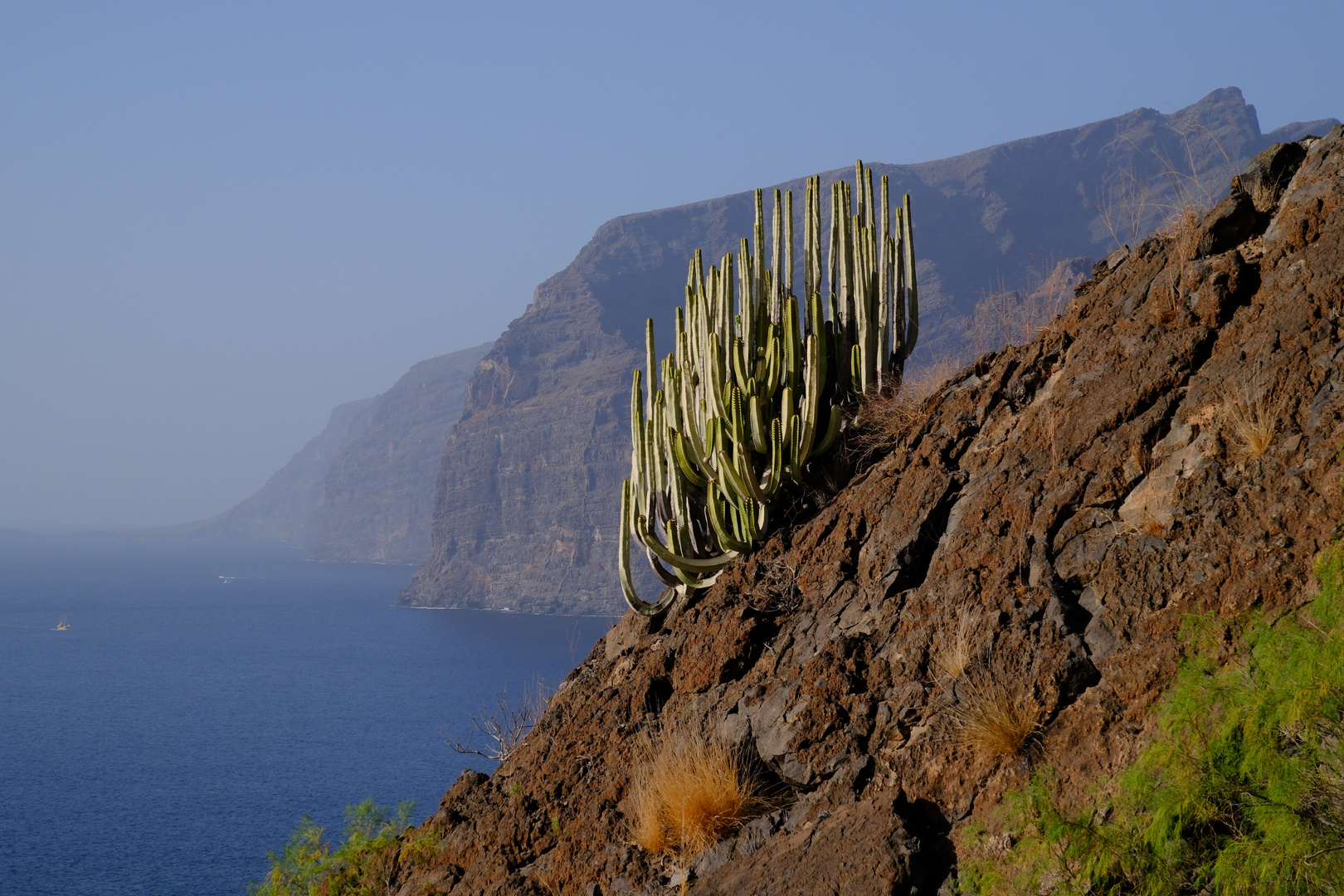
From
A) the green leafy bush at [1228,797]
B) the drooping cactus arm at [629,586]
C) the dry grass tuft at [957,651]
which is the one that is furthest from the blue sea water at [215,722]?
the green leafy bush at [1228,797]

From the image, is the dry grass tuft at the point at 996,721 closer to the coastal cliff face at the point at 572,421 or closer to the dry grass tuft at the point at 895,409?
the dry grass tuft at the point at 895,409

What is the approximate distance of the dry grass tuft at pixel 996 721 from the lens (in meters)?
4.03

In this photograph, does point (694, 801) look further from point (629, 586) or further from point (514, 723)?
point (514, 723)

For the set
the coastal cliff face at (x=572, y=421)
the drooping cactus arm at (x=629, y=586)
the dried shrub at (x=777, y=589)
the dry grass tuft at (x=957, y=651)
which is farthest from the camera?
the coastal cliff face at (x=572, y=421)

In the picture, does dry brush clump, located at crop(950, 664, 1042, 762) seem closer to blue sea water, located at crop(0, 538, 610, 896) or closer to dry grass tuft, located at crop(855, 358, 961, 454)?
dry grass tuft, located at crop(855, 358, 961, 454)

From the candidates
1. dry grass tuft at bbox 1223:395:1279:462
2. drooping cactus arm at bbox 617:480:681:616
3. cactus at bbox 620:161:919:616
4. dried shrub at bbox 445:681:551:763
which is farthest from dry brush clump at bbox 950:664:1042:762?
dried shrub at bbox 445:681:551:763

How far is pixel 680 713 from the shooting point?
5.61 m

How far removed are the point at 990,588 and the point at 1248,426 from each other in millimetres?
1363

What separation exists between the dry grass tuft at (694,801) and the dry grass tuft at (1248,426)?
9.19ft

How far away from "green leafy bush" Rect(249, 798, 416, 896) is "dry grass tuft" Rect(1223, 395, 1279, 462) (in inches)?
214

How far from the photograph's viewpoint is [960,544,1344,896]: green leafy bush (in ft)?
9.72

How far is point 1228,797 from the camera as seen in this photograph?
10.4ft

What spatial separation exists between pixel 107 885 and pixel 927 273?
153m

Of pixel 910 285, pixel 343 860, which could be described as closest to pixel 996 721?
pixel 910 285
